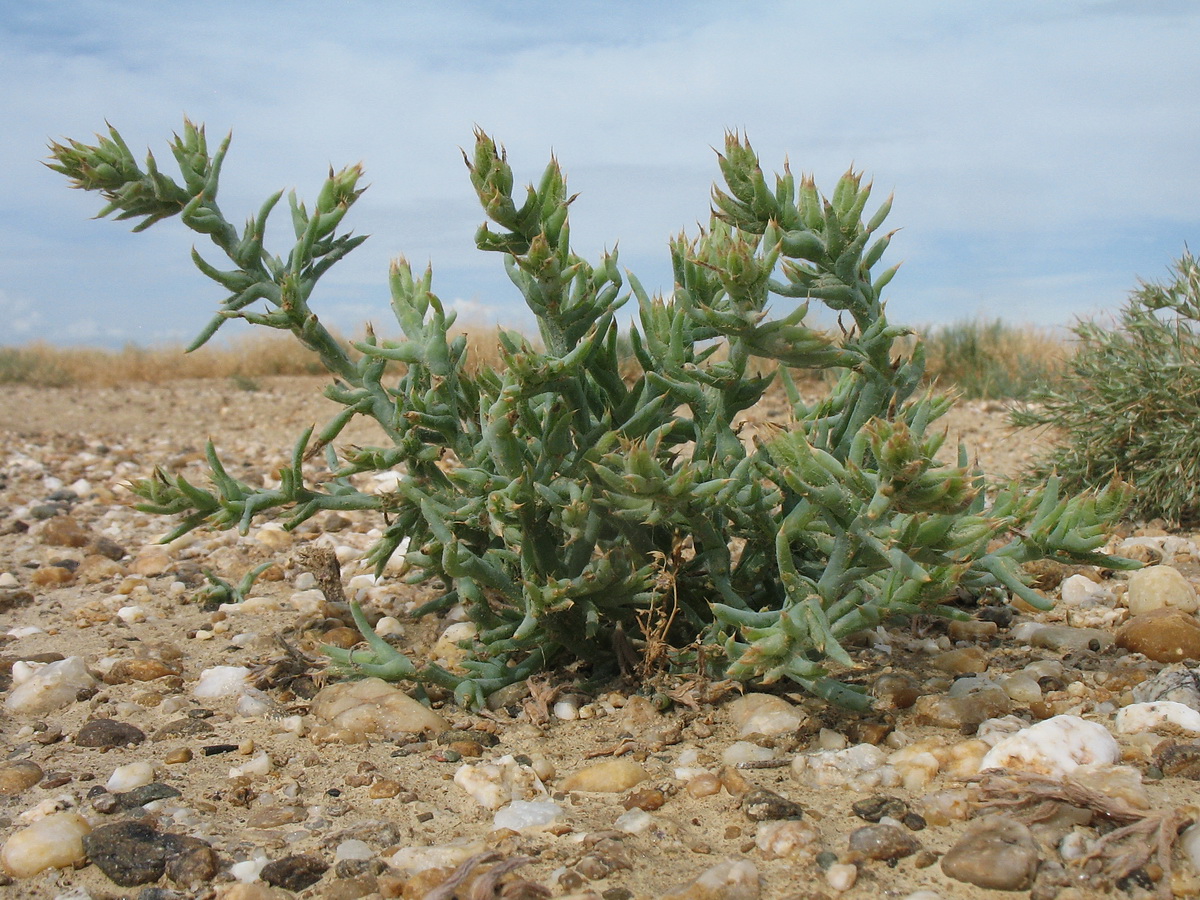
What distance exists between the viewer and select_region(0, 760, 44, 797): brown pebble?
216 cm

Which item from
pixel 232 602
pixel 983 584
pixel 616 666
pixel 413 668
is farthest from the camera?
pixel 232 602

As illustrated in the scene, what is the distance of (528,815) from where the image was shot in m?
1.97

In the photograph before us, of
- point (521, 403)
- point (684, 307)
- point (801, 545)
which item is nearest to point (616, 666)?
point (801, 545)

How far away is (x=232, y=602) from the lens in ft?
11.9

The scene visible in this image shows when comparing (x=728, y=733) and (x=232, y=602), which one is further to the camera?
(x=232, y=602)

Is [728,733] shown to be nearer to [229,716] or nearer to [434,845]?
[434,845]

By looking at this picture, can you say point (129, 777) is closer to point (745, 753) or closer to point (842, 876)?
point (745, 753)

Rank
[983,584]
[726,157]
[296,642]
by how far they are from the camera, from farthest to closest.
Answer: [296,642]
[983,584]
[726,157]

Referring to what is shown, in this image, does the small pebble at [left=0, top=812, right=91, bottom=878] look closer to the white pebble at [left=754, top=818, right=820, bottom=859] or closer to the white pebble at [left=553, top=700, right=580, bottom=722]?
the white pebble at [left=553, top=700, right=580, bottom=722]

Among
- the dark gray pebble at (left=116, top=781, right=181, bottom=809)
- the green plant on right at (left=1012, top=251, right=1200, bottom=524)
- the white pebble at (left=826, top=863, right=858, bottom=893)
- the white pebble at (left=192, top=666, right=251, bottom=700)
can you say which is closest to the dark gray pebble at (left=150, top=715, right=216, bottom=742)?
the white pebble at (left=192, top=666, right=251, bottom=700)

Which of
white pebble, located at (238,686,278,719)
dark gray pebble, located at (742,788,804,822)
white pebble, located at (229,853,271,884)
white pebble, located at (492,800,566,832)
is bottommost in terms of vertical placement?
white pebble, located at (238,686,278,719)

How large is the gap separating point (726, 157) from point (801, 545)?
1.01m

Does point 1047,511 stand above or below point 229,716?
above

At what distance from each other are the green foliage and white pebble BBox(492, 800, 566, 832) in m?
0.41
